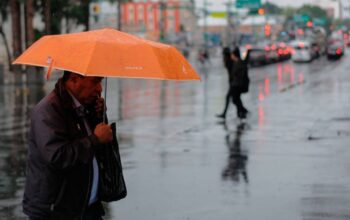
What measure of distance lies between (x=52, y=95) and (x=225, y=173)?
22.6ft

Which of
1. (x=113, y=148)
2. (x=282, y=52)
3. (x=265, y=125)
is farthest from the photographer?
(x=282, y=52)

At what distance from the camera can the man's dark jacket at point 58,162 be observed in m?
4.82

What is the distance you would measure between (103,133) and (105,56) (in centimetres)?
44

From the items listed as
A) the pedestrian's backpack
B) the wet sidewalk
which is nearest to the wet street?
the wet sidewalk

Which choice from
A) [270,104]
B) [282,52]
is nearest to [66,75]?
[270,104]

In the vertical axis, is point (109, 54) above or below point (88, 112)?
above

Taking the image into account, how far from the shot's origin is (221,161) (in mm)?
12883

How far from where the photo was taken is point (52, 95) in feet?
16.3

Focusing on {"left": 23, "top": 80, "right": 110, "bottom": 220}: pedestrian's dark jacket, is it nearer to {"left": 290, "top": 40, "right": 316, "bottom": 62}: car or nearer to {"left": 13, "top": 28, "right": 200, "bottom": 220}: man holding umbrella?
{"left": 13, "top": 28, "right": 200, "bottom": 220}: man holding umbrella

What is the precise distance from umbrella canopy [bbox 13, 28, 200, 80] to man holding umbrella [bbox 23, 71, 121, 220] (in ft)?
0.52

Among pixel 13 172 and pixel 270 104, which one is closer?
pixel 13 172

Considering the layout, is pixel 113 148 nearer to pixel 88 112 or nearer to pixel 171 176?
pixel 88 112

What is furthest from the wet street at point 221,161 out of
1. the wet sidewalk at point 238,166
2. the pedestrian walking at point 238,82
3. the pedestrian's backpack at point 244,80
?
the pedestrian's backpack at point 244,80

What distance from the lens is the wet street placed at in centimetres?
922
